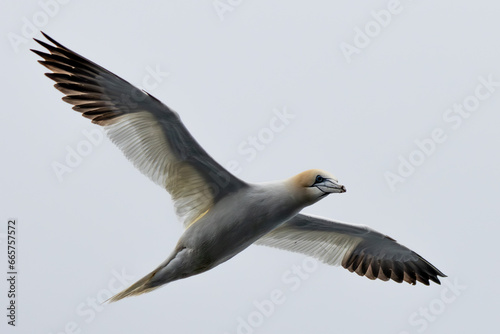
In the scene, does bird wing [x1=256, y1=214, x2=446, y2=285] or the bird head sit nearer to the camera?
the bird head

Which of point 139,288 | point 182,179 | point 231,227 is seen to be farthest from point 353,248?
point 139,288

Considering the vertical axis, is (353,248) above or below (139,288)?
below

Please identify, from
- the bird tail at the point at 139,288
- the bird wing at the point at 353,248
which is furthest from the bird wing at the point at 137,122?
the bird wing at the point at 353,248

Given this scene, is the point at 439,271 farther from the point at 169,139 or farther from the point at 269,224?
the point at 169,139

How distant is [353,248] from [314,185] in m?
3.10

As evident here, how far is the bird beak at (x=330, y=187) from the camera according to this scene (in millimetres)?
11609

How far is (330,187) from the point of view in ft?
38.2

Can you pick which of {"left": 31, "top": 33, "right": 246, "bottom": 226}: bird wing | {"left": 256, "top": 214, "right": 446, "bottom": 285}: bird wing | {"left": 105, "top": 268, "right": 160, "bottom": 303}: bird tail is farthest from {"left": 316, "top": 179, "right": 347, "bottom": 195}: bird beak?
{"left": 105, "top": 268, "right": 160, "bottom": 303}: bird tail

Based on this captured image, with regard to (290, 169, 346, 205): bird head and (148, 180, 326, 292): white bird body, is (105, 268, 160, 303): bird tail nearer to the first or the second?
(148, 180, 326, 292): white bird body

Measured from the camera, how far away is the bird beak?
38.1 ft

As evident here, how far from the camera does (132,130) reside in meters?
12.1

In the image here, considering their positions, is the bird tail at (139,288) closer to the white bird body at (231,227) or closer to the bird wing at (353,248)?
the white bird body at (231,227)

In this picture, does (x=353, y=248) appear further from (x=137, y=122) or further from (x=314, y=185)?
(x=137, y=122)

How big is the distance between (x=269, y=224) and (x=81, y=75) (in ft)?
10.6
